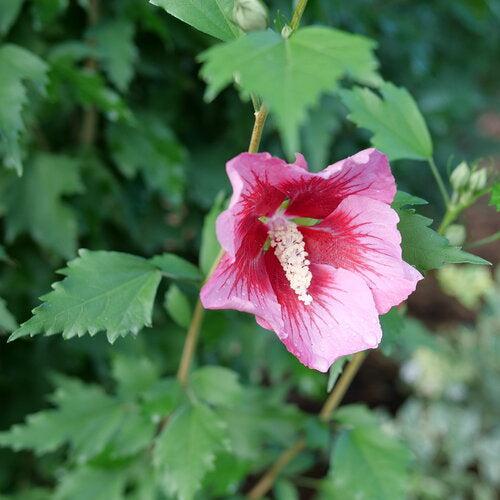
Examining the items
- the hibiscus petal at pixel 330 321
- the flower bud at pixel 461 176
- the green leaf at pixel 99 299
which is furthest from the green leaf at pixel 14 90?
the flower bud at pixel 461 176

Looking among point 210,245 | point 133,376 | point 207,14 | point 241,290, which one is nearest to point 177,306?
point 210,245

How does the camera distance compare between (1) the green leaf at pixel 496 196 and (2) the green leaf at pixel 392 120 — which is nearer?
(1) the green leaf at pixel 496 196

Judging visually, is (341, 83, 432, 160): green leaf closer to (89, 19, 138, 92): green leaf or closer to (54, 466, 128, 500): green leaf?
(89, 19, 138, 92): green leaf

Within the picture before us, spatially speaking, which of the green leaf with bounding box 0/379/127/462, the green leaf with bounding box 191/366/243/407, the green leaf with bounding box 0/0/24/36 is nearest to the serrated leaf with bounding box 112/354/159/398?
the green leaf with bounding box 0/379/127/462

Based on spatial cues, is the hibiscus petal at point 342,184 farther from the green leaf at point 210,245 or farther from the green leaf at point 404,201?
the green leaf at point 210,245

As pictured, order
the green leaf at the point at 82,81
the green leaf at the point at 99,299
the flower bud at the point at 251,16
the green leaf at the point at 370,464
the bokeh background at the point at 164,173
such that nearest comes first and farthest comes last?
the flower bud at the point at 251,16, the green leaf at the point at 99,299, the green leaf at the point at 370,464, the green leaf at the point at 82,81, the bokeh background at the point at 164,173

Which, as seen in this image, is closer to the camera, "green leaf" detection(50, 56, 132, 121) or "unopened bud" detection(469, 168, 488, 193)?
"unopened bud" detection(469, 168, 488, 193)
